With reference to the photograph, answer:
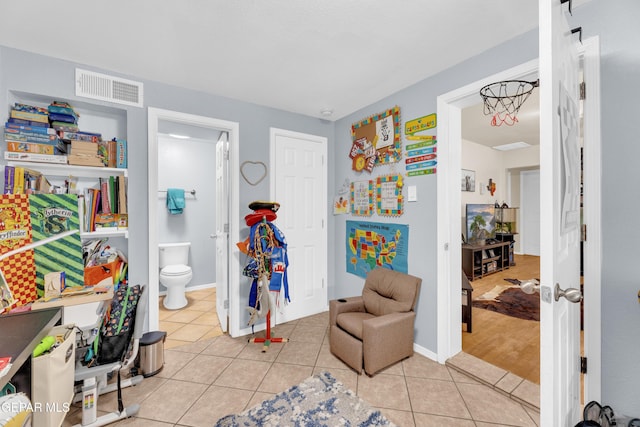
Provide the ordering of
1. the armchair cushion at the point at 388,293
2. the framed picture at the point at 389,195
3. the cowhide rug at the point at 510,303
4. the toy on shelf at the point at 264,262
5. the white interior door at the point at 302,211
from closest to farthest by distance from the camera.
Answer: the armchair cushion at the point at 388,293
the toy on shelf at the point at 264,262
the framed picture at the point at 389,195
the white interior door at the point at 302,211
the cowhide rug at the point at 510,303

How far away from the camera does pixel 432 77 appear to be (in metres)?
2.28

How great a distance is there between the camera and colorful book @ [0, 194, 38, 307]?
1.57 m

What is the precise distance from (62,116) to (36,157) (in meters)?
0.38

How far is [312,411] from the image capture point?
1.67m

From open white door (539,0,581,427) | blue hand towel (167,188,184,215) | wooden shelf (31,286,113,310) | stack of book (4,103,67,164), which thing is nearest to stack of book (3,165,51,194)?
stack of book (4,103,67,164)

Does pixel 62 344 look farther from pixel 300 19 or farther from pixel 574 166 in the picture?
pixel 574 166

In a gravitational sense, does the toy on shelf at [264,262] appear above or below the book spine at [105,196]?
below

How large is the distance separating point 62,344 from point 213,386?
1.08 m

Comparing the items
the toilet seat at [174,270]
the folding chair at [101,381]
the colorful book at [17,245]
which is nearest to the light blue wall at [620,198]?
the folding chair at [101,381]

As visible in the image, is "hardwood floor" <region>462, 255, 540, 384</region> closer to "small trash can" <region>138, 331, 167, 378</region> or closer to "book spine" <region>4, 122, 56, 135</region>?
"small trash can" <region>138, 331, 167, 378</region>

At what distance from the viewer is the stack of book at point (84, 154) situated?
2.00 meters

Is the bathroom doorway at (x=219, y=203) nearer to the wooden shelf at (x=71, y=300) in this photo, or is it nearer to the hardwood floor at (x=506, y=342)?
the wooden shelf at (x=71, y=300)

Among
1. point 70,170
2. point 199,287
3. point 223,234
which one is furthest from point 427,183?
point 199,287

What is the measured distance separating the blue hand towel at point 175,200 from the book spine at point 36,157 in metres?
1.99
